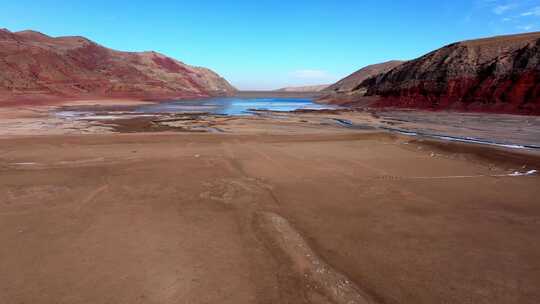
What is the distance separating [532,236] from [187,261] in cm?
625

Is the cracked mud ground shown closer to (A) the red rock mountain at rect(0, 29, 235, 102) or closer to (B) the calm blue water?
(B) the calm blue water

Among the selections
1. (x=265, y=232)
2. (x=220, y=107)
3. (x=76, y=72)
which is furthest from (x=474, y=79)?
(x=76, y=72)

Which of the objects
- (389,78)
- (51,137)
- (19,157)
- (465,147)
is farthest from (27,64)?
(465,147)

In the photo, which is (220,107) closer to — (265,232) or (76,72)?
(76,72)

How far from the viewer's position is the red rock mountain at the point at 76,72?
58500 millimetres

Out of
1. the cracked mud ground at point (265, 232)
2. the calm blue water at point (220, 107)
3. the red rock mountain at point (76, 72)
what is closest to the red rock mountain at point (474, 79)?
the calm blue water at point (220, 107)

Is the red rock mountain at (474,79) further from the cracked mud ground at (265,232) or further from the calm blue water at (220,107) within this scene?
the cracked mud ground at (265,232)

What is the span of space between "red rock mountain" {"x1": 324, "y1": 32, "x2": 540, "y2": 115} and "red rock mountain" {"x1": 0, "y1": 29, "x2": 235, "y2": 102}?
173 ft

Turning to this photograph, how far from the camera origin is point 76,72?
73312 millimetres

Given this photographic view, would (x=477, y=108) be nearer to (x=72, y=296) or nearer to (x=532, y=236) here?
(x=532, y=236)

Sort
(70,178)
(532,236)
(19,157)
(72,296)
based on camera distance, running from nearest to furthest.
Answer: (72,296) → (532,236) → (70,178) → (19,157)

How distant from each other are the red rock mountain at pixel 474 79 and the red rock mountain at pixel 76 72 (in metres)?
52.7

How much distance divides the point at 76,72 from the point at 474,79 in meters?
75.0

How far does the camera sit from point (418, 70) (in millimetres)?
55500
